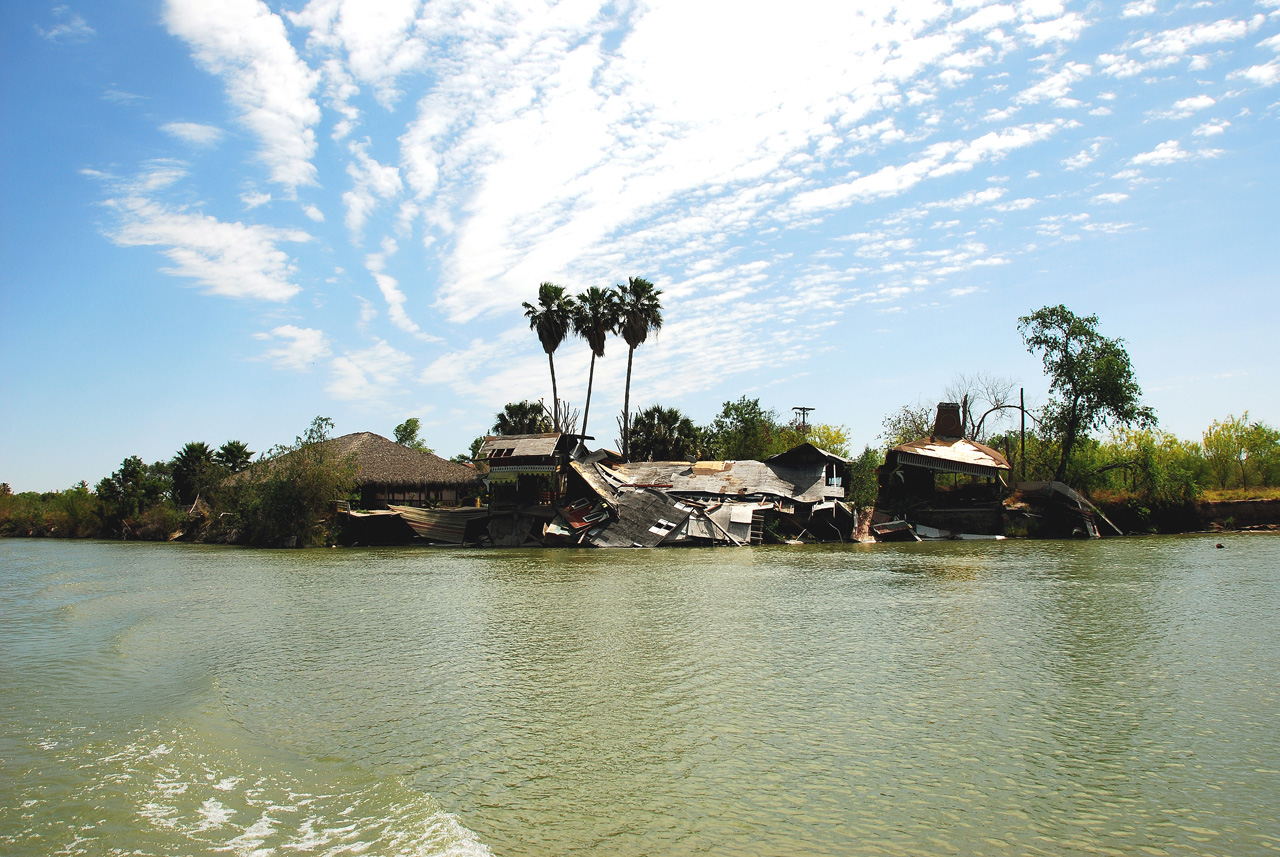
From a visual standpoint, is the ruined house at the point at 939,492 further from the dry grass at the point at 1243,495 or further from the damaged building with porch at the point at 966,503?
the dry grass at the point at 1243,495

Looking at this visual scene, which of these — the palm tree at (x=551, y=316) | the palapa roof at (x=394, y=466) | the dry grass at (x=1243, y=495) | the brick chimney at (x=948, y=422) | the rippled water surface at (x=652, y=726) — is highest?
the palm tree at (x=551, y=316)

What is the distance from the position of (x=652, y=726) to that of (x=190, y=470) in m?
50.4

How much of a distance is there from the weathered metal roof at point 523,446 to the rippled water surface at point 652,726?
68.8ft

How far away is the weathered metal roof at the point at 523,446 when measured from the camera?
35281 mm

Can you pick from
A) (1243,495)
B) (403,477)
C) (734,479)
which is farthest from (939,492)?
(403,477)

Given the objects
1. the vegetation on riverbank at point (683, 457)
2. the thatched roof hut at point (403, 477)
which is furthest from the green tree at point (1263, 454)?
the thatched roof hut at point (403, 477)

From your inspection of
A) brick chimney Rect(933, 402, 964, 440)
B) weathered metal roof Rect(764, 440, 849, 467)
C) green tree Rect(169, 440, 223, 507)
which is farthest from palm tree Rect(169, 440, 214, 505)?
brick chimney Rect(933, 402, 964, 440)

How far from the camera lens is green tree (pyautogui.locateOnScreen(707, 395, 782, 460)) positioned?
171ft

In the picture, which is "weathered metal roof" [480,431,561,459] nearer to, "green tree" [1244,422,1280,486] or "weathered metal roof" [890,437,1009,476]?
"weathered metal roof" [890,437,1009,476]

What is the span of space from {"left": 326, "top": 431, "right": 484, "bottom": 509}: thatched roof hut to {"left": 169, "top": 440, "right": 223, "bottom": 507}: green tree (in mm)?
10651

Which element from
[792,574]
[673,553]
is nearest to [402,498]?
[673,553]

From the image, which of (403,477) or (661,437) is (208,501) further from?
(661,437)

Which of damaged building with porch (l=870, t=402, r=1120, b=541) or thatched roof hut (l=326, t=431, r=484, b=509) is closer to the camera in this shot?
damaged building with porch (l=870, t=402, r=1120, b=541)

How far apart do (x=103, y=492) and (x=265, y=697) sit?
155ft
